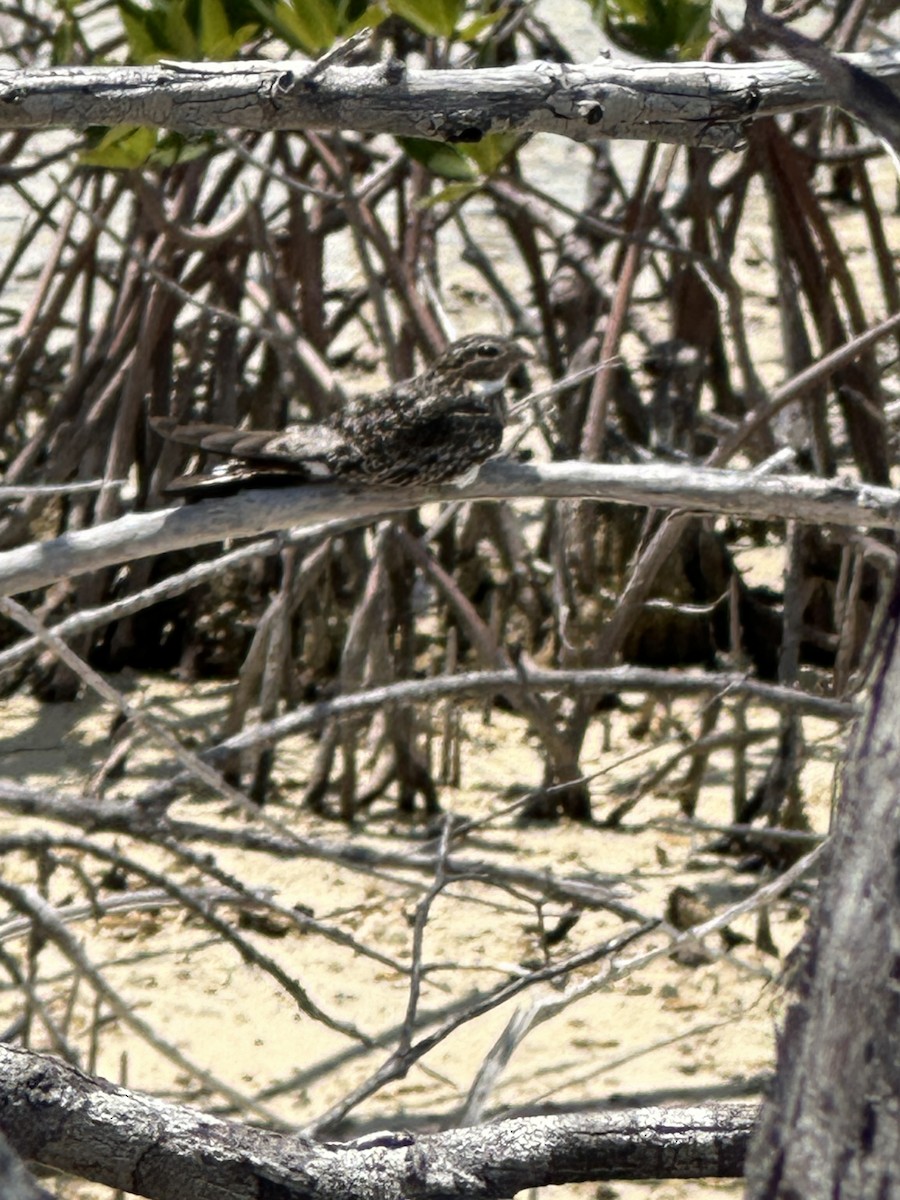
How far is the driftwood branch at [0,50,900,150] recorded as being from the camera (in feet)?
6.00

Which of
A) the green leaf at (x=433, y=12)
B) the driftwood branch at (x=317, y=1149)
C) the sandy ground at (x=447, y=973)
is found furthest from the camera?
the sandy ground at (x=447, y=973)

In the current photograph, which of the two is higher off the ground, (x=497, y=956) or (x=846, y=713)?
(x=846, y=713)

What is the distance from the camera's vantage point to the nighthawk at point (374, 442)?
8.66ft

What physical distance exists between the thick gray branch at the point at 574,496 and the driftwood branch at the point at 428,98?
1.81 ft

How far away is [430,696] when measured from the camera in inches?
127

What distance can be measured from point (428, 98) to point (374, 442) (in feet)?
3.58

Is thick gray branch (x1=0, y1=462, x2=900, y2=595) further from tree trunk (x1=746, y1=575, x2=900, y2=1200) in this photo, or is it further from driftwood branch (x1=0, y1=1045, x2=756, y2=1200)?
tree trunk (x1=746, y1=575, x2=900, y2=1200)

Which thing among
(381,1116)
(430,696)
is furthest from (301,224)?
(381,1116)

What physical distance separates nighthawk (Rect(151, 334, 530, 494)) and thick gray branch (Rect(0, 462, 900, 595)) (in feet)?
0.46

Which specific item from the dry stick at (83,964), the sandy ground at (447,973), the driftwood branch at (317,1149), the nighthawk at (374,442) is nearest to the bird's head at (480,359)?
the nighthawk at (374,442)

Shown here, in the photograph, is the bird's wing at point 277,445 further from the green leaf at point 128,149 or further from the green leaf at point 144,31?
the green leaf at point 144,31

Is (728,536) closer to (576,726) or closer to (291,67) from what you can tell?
(576,726)

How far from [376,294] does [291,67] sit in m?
2.31

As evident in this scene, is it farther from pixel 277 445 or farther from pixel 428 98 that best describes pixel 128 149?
pixel 428 98
